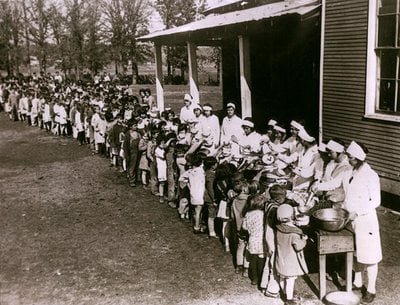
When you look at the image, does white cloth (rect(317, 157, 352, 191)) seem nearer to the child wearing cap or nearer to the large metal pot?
the large metal pot

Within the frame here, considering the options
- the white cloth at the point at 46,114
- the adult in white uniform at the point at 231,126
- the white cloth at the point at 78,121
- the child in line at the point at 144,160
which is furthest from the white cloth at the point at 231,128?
the white cloth at the point at 46,114

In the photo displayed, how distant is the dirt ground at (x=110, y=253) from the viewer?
636 centimetres

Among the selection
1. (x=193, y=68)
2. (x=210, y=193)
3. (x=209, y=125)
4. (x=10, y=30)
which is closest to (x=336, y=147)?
(x=210, y=193)

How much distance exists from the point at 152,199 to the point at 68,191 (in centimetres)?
244

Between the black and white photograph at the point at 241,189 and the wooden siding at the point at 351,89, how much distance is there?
3cm

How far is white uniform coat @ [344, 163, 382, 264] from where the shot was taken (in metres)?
5.90

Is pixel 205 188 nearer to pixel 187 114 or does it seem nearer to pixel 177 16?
pixel 187 114

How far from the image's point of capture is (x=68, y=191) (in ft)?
38.7

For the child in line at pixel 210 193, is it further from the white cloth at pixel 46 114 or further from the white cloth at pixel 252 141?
the white cloth at pixel 46 114

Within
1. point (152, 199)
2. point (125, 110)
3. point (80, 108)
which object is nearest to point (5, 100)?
point (80, 108)

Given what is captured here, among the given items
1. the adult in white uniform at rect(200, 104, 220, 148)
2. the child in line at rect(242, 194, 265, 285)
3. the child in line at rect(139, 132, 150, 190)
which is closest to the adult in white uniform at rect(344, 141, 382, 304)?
the child in line at rect(242, 194, 265, 285)

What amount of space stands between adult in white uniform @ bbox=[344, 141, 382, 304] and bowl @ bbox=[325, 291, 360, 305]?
0.24m

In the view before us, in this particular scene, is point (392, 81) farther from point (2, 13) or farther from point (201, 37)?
point (2, 13)

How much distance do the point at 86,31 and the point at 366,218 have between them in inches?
1695
